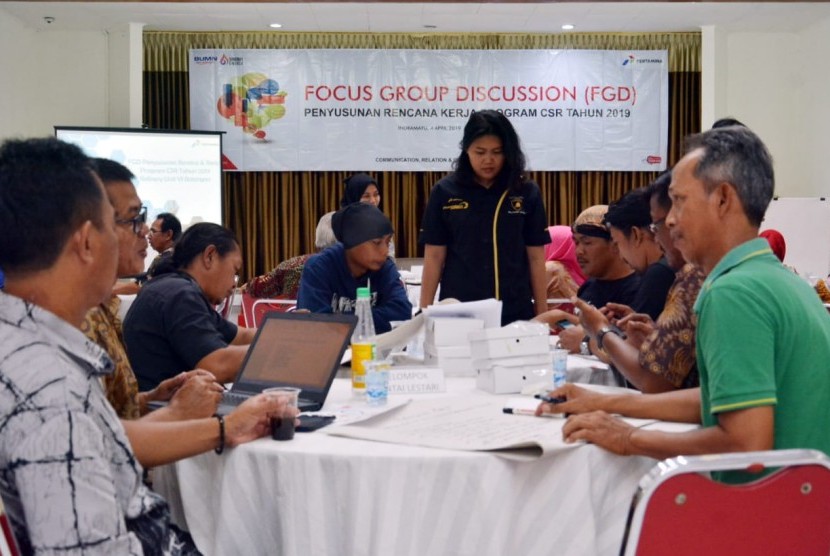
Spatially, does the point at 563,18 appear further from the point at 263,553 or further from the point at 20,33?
the point at 263,553

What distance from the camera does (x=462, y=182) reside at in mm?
4051

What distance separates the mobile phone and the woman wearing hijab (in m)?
3.22

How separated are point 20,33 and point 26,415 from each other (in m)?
8.76

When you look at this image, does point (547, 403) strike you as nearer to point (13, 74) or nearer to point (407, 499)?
point (407, 499)

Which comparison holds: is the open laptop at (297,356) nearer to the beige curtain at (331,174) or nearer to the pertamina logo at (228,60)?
the beige curtain at (331,174)

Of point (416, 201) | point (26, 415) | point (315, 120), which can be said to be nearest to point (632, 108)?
point (416, 201)

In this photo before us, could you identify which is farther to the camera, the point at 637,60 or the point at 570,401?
the point at 637,60

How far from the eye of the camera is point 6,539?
1.23m

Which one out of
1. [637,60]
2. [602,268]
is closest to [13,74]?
[637,60]

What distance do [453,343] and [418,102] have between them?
6801mm

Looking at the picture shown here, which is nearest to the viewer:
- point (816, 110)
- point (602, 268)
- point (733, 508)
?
point (733, 508)

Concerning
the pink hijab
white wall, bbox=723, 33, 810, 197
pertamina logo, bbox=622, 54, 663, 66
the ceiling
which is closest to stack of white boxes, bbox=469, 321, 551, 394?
the pink hijab

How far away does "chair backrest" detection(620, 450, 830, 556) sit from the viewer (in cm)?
137

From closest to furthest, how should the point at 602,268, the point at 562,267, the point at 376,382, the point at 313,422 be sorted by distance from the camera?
the point at 313,422 < the point at 376,382 < the point at 602,268 < the point at 562,267
